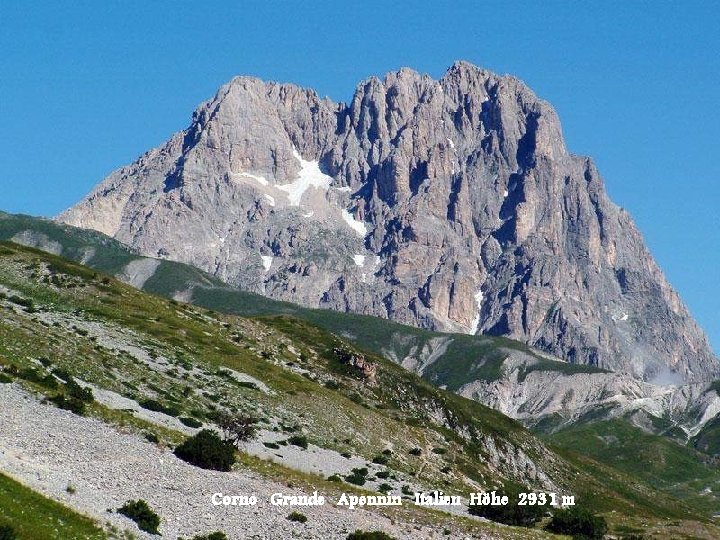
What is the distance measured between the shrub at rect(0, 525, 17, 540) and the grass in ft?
1.31

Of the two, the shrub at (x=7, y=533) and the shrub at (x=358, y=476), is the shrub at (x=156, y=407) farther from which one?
the shrub at (x=7, y=533)

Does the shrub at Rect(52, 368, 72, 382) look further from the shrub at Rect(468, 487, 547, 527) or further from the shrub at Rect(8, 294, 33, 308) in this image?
the shrub at Rect(468, 487, 547, 527)

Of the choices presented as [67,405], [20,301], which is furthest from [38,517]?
[20,301]

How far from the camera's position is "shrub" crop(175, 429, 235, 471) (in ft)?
171

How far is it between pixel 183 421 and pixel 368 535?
22.4m

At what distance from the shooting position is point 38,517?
36.4 meters

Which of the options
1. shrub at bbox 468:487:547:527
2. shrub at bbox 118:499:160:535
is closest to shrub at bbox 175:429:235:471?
shrub at bbox 118:499:160:535

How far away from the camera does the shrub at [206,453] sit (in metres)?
52.2

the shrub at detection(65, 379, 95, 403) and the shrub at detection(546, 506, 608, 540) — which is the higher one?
the shrub at detection(65, 379, 95, 403)

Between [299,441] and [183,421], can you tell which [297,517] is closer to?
[183,421]

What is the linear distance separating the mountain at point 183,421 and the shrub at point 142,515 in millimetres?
546

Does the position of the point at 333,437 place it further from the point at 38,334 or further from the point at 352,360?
the point at 352,360

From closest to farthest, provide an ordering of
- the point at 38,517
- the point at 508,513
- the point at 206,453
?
the point at 38,517, the point at 206,453, the point at 508,513

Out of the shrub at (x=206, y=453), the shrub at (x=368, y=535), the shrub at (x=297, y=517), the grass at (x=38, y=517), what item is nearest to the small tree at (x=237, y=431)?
the shrub at (x=206, y=453)
